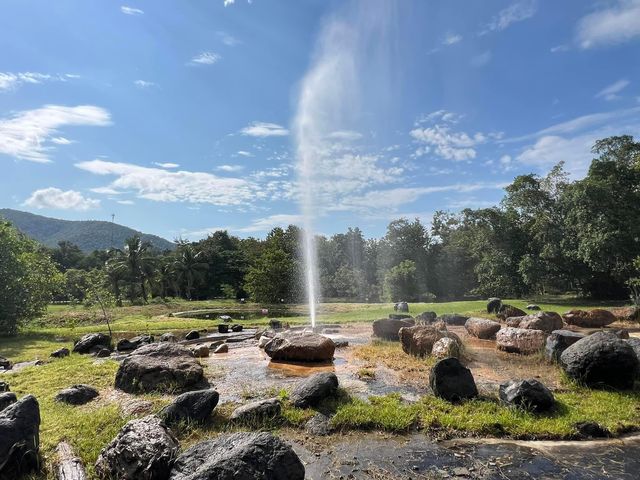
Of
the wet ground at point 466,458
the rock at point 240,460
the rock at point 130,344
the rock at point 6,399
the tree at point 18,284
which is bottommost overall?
the wet ground at point 466,458

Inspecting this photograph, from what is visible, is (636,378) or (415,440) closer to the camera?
(415,440)

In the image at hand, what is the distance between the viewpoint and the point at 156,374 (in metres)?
11.9

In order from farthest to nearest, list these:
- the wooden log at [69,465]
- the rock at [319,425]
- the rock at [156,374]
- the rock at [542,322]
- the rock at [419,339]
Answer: the rock at [542,322]
the rock at [419,339]
the rock at [156,374]
the rock at [319,425]
the wooden log at [69,465]

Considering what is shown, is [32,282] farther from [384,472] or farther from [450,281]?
[450,281]

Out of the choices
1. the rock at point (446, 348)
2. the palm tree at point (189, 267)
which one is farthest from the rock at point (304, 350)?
the palm tree at point (189, 267)

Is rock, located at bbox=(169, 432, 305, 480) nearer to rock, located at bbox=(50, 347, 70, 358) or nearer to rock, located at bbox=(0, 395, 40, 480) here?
rock, located at bbox=(0, 395, 40, 480)

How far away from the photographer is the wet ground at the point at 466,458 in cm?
685

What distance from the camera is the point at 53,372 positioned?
559 inches

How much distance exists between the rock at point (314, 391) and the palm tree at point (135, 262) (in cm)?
6144

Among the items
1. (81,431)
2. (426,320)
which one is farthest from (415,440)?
(426,320)

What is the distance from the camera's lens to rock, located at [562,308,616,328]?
2230 centimetres

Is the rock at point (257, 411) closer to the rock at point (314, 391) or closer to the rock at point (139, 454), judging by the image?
the rock at point (314, 391)

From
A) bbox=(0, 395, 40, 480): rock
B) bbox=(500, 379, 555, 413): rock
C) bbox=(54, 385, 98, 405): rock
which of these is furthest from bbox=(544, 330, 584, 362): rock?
bbox=(0, 395, 40, 480): rock

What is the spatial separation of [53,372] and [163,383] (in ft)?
17.5
